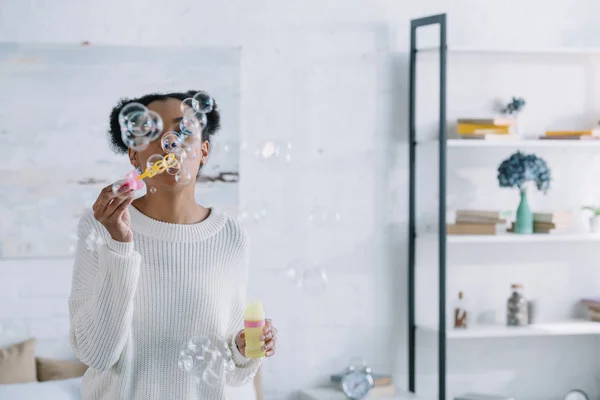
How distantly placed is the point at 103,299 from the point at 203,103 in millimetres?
454

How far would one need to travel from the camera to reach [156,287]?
152cm

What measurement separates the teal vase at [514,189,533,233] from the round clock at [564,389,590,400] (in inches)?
29.3

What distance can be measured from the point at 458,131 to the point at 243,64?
88 centimetres

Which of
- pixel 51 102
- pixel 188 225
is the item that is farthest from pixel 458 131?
pixel 188 225

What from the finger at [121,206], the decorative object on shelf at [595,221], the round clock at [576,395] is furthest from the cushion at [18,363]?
the decorative object on shelf at [595,221]

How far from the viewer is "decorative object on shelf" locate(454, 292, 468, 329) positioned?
346 cm

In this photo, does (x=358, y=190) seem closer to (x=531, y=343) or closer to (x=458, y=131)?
(x=458, y=131)

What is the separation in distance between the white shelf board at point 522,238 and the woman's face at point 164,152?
191cm

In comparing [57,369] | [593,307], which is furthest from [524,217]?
[57,369]

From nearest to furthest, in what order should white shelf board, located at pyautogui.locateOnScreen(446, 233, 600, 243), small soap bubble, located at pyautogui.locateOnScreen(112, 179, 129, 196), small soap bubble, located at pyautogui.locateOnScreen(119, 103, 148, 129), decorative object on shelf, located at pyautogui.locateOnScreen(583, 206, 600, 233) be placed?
small soap bubble, located at pyautogui.locateOnScreen(112, 179, 129, 196), small soap bubble, located at pyautogui.locateOnScreen(119, 103, 148, 129), white shelf board, located at pyautogui.locateOnScreen(446, 233, 600, 243), decorative object on shelf, located at pyautogui.locateOnScreen(583, 206, 600, 233)

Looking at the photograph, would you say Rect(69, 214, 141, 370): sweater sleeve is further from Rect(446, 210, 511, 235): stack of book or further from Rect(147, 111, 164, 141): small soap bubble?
Rect(446, 210, 511, 235): stack of book

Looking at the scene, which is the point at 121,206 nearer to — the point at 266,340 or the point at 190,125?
the point at 190,125

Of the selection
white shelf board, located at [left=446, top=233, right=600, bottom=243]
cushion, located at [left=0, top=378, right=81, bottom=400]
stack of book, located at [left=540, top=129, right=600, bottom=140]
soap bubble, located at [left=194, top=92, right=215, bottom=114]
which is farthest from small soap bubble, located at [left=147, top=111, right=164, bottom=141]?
stack of book, located at [left=540, top=129, right=600, bottom=140]

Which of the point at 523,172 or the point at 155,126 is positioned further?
the point at 523,172
